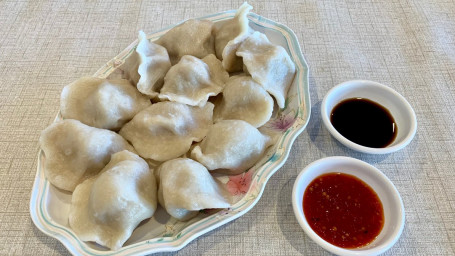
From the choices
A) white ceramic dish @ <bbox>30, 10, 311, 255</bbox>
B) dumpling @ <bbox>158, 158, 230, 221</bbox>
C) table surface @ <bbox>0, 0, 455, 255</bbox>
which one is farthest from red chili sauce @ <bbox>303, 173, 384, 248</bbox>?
dumpling @ <bbox>158, 158, 230, 221</bbox>

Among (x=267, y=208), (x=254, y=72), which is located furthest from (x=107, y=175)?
(x=254, y=72)

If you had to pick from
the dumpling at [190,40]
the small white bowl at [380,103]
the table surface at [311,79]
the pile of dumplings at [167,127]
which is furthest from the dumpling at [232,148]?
the dumpling at [190,40]

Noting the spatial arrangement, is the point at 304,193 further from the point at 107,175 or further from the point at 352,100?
the point at 107,175

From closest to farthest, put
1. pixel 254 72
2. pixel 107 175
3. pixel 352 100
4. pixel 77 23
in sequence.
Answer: pixel 107 175 < pixel 254 72 < pixel 352 100 < pixel 77 23

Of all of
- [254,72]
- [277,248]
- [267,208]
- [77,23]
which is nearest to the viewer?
[277,248]

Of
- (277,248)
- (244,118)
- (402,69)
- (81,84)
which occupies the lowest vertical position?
(277,248)

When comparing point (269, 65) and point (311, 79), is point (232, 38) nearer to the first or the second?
point (269, 65)

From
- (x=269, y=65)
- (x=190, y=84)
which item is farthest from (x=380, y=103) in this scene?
(x=190, y=84)
